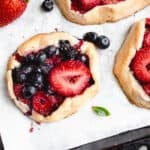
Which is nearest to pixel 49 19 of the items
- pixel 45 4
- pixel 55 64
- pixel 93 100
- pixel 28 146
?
pixel 45 4

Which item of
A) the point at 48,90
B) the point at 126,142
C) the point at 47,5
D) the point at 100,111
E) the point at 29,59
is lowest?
the point at 126,142

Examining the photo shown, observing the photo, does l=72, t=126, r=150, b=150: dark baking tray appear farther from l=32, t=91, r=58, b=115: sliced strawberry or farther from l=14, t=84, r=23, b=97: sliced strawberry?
l=14, t=84, r=23, b=97: sliced strawberry

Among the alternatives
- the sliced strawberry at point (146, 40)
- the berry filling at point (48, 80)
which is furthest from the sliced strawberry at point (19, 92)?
the sliced strawberry at point (146, 40)

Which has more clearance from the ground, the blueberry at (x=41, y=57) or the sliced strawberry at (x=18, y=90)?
the blueberry at (x=41, y=57)

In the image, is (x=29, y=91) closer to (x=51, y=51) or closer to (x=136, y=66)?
(x=51, y=51)

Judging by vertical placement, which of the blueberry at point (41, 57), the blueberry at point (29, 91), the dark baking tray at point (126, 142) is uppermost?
the blueberry at point (41, 57)

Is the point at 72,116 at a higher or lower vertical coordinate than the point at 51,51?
lower

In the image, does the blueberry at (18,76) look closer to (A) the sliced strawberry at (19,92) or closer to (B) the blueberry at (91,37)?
(A) the sliced strawberry at (19,92)

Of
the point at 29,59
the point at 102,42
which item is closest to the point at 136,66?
the point at 102,42
